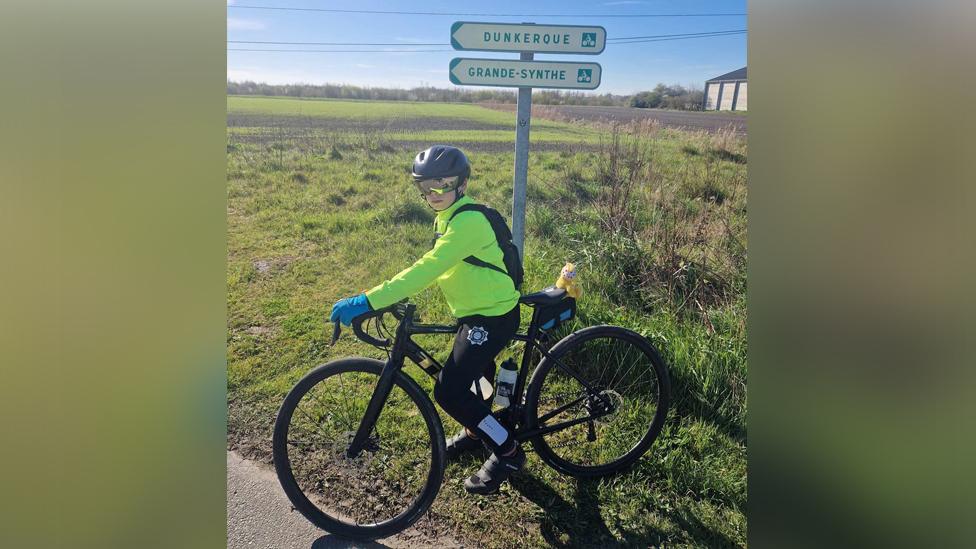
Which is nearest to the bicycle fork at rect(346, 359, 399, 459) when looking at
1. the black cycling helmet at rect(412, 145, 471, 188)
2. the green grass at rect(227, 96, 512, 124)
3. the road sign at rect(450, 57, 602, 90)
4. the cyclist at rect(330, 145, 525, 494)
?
the cyclist at rect(330, 145, 525, 494)

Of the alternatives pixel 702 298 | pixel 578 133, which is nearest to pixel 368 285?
pixel 702 298

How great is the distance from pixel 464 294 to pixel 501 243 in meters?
0.33

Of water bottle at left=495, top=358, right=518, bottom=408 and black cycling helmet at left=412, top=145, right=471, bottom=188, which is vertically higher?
black cycling helmet at left=412, top=145, right=471, bottom=188

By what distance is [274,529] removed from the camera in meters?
2.93

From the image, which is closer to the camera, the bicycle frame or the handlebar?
the handlebar

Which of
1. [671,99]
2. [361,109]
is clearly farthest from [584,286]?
[361,109]

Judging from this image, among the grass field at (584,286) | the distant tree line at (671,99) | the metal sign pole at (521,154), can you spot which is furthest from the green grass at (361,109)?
the metal sign pole at (521,154)

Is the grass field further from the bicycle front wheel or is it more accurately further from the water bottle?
the water bottle

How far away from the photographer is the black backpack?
2703mm

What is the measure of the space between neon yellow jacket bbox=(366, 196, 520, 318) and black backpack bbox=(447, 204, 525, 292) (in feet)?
0.08

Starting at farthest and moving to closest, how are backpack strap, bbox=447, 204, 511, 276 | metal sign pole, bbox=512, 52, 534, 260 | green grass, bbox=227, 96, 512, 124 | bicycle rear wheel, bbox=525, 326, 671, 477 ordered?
green grass, bbox=227, 96, 512, 124 → metal sign pole, bbox=512, 52, 534, 260 → bicycle rear wheel, bbox=525, 326, 671, 477 → backpack strap, bbox=447, 204, 511, 276

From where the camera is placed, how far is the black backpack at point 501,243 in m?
2.70
